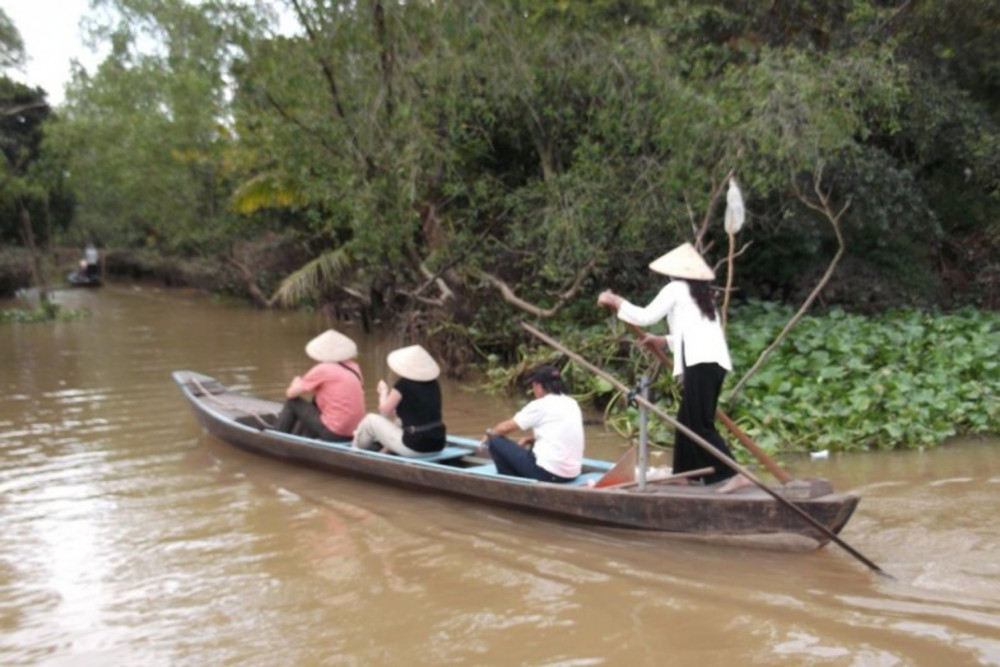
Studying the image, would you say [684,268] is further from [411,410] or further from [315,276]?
[315,276]

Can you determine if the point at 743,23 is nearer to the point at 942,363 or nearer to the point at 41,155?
the point at 942,363

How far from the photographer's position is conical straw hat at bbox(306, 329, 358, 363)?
7.61m

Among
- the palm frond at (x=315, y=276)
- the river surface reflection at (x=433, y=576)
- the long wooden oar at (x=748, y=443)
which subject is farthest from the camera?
the palm frond at (x=315, y=276)

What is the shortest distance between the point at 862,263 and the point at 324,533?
8.50 metres

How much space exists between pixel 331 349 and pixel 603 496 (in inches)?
114

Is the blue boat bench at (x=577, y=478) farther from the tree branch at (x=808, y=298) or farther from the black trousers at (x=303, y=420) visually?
the tree branch at (x=808, y=298)

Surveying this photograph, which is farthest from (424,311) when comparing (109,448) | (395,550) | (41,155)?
(41,155)

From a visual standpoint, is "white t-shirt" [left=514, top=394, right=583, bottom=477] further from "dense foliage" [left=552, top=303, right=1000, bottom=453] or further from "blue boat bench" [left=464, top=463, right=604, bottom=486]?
"dense foliage" [left=552, top=303, right=1000, bottom=453]

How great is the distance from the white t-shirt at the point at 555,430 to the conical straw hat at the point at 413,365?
999 mm

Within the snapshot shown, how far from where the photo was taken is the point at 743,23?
456 inches

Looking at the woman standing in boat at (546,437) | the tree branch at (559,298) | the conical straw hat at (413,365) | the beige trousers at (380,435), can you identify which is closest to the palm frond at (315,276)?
the tree branch at (559,298)

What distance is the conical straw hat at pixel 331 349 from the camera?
7613 mm

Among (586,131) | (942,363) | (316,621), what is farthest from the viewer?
(586,131)

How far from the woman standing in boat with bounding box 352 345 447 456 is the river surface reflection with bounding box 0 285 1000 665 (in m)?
0.36
